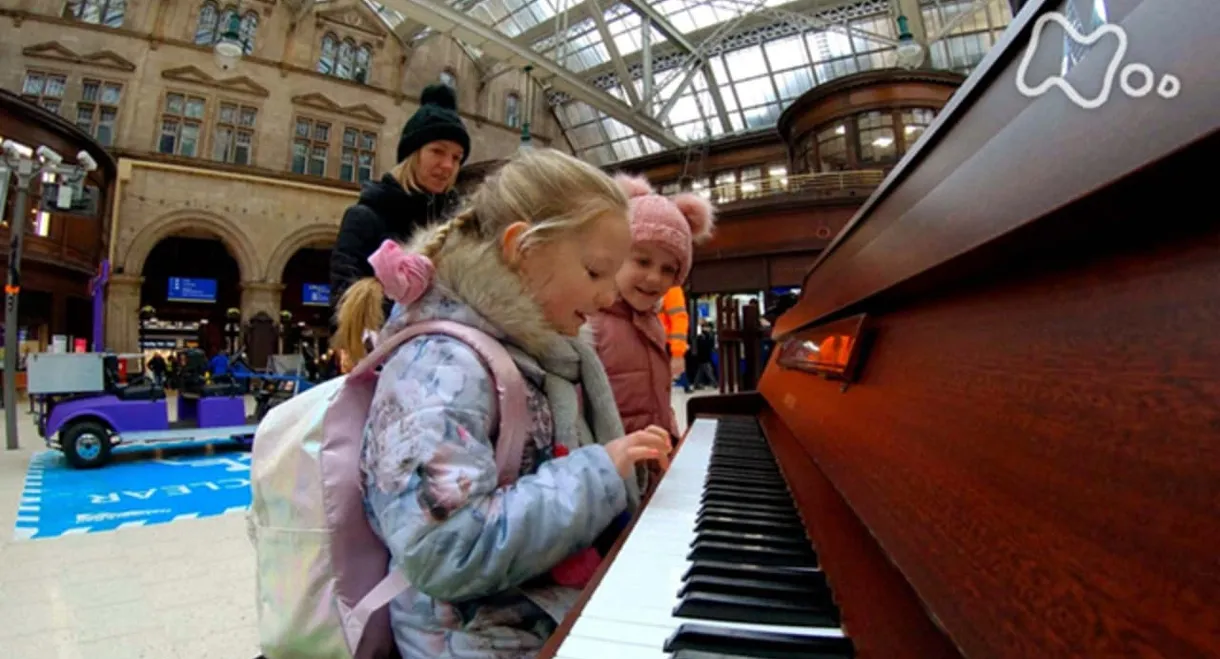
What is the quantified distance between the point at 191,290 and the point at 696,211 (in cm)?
1734

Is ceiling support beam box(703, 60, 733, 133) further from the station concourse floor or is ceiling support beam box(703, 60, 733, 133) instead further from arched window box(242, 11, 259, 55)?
the station concourse floor

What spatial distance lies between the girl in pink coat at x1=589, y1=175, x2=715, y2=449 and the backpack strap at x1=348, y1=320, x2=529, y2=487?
0.94 m

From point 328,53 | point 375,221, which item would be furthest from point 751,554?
point 328,53

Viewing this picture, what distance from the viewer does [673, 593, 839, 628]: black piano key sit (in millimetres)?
472

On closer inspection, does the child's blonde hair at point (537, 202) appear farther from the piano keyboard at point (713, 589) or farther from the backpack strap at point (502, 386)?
the piano keyboard at point (713, 589)

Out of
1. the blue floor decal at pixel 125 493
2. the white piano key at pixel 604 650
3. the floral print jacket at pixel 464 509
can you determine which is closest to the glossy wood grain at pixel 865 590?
the white piano key at pixel 604 650

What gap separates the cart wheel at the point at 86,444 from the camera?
14.4 feet

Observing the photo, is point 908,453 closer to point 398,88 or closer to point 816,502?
point 816,502

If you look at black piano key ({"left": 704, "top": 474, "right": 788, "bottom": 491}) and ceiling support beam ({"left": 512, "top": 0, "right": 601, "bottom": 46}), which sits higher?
ceiling support beam ({"left": 512, "top": 0, "right": 601, "bottom": 46})

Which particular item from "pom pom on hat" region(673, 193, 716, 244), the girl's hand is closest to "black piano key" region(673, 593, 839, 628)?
the girl's hand

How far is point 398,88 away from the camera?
16.2 meters

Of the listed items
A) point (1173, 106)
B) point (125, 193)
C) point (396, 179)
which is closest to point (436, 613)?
point (1173, 106)

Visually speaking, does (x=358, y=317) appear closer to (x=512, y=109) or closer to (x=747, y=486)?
(x=747, y=486)

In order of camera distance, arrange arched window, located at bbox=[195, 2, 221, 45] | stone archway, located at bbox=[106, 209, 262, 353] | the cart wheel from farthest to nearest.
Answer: arched window, located at bbox=[195, 2, 221, 45], stone archway, located at bbox=[106, 209, 262, 353], the cart wheel
